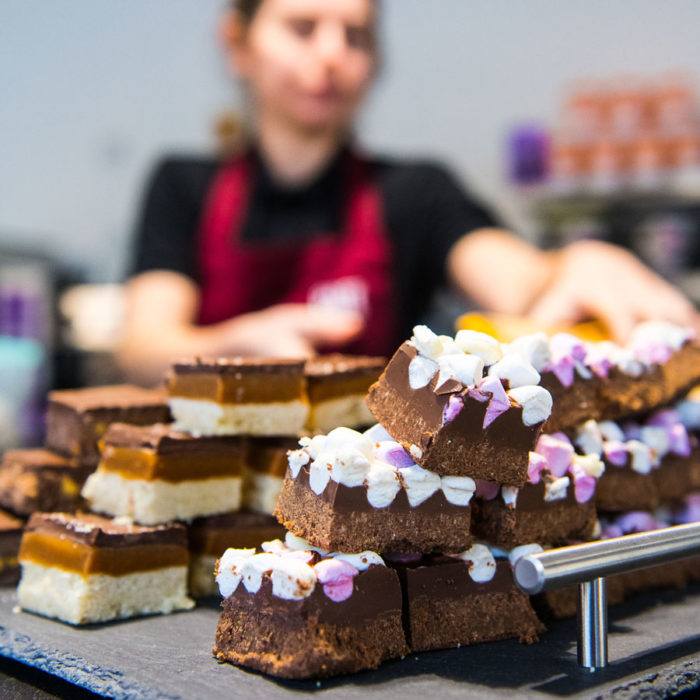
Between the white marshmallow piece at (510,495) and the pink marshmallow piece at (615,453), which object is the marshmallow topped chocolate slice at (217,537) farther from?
Answer: the pink marshmallow piece at (615,453)

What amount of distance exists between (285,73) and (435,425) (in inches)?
88.4

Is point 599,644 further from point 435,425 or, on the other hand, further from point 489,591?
point 435,425

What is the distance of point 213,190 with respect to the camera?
3.77m

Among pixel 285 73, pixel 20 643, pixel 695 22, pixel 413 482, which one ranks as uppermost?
pixel 695 22

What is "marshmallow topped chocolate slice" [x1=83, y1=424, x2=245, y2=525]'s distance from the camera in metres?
1.89

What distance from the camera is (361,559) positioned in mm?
1473

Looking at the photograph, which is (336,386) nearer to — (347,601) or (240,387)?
(240,387)

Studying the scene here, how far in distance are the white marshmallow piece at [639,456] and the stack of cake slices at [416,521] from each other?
0.21 metres

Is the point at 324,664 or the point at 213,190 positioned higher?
the point at 213,190

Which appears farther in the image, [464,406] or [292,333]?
[292,333]

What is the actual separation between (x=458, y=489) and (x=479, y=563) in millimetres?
164

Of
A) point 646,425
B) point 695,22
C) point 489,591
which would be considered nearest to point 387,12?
point 695,22

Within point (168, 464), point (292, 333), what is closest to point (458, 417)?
point (168, 464)

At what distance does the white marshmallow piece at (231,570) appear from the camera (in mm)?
1497
